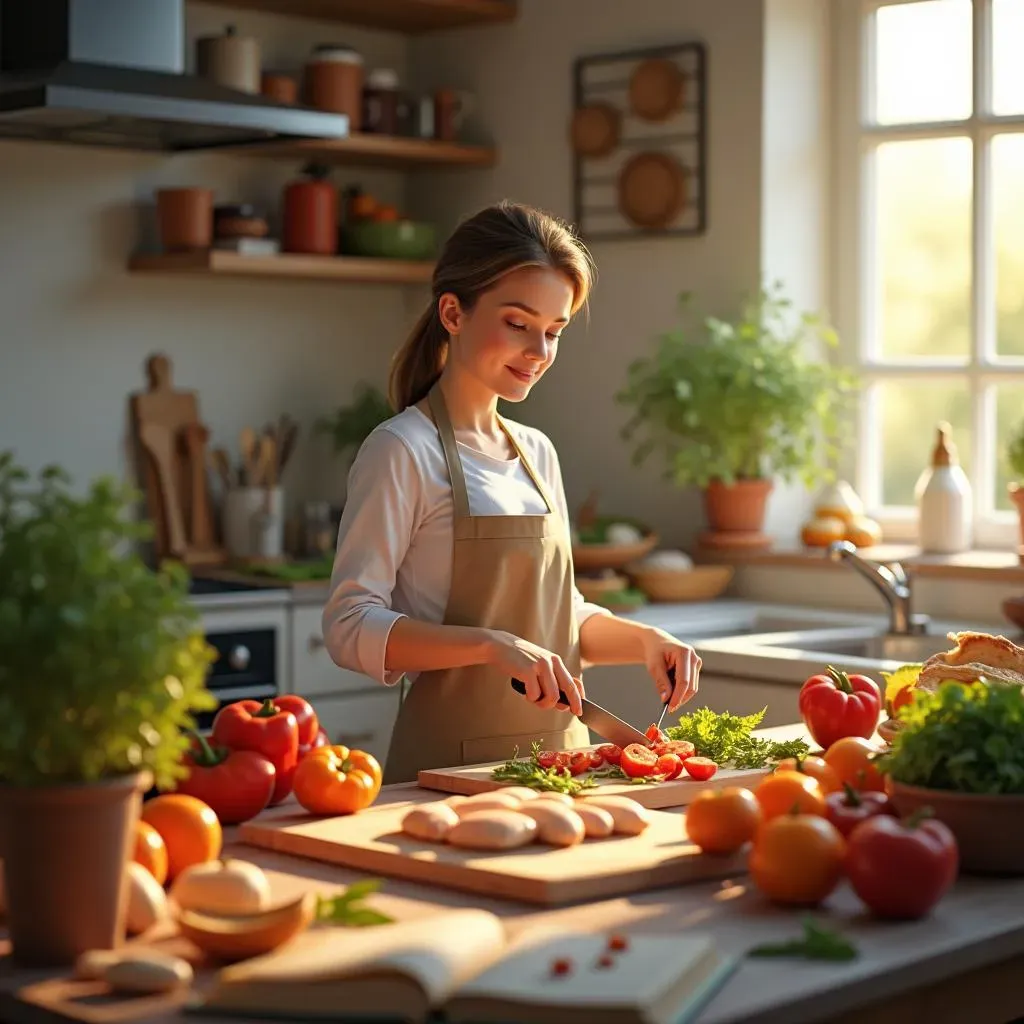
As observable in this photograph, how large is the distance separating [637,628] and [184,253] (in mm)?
2273

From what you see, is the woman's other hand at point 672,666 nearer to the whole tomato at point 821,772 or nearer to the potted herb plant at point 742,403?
the whole tomato at point 821,772

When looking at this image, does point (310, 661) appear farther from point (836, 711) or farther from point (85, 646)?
point (85, 646)

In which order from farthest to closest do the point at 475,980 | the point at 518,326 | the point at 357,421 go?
1. the point at 357,421
2. the point at 518,326
3. the point at 475,980

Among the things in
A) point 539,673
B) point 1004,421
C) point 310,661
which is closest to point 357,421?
point 310,661

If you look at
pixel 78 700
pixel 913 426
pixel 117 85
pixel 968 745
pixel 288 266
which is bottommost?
pixel 968 745

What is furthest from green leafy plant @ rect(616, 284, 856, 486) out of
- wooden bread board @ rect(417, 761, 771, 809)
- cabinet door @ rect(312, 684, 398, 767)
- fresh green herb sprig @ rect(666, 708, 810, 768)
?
wooden bread board @ rect(417, 761, 771, 809)

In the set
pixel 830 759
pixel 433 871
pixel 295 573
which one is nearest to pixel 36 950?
pixel 433 871

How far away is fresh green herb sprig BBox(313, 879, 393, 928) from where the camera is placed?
5.05 feet

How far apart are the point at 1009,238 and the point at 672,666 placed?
2270 millimetres

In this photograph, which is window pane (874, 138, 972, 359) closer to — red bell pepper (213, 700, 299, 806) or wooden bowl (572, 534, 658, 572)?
wooden bowl (572, 534, 658, 572)

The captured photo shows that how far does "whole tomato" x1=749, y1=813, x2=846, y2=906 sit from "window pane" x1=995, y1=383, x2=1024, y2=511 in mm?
2788

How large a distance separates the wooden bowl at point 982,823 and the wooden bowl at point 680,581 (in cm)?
250

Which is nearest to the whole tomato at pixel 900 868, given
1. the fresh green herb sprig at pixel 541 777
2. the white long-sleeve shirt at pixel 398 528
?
the fresh green herb sprig at pixel 541 777

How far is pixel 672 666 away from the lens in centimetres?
241
